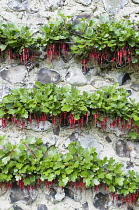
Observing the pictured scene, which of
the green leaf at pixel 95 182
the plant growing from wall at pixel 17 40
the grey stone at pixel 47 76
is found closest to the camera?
the green leaf at pixel 95 182

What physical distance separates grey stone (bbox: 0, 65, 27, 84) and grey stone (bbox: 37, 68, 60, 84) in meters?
0.13

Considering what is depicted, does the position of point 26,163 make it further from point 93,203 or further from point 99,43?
point 99,43

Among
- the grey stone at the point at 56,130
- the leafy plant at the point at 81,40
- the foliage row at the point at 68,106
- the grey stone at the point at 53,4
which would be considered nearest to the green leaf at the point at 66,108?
the foliage row at the point at 68,106

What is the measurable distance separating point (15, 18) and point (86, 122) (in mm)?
1059

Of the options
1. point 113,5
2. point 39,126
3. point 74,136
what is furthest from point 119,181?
point 113,5

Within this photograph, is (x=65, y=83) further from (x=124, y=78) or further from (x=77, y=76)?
(x=124, y=78)

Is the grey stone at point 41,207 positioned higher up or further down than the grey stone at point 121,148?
further down

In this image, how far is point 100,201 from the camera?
2.07 meters

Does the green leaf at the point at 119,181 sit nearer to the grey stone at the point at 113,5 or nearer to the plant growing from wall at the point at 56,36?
the plant growing from wall at the point at 56,36

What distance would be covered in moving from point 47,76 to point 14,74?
0.90 ft

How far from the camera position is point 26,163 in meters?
2.00

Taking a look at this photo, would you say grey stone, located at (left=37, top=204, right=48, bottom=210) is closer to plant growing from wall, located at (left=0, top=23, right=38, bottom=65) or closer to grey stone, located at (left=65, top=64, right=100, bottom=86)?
grey stone, located at (left=65, top=64, right=100, bottom=86)

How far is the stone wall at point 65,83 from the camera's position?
2.05 m

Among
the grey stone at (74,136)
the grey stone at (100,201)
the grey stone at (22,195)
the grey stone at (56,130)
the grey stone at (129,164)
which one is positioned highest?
the grey stone at (56,130)
